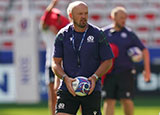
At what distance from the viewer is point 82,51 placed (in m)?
5.88

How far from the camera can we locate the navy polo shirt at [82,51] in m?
5.90

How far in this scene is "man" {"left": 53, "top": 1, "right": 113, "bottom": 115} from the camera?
19.3 ft

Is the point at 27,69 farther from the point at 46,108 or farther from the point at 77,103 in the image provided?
the point at 77,103

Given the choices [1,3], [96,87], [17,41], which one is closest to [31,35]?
[17,41]

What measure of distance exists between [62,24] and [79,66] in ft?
7.50

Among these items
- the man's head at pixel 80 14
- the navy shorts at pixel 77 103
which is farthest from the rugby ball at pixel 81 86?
the man's head at pixel 80 14

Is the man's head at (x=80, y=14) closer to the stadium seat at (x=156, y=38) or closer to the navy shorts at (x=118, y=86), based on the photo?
the navy shorts at (x=118, y=86)

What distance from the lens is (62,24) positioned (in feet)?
26.6

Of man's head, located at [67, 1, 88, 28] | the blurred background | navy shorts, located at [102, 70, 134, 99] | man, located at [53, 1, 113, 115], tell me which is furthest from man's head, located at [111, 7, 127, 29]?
the blurred background

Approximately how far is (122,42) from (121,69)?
0.44 metres

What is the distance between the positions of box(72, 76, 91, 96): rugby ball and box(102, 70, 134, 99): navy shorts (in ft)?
9.73

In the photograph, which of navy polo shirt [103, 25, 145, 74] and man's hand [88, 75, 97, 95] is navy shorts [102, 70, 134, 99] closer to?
navy polo shirt [103, 25, 145, 74]

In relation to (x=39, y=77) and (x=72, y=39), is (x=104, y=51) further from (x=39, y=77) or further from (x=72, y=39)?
(x=39, y=77)

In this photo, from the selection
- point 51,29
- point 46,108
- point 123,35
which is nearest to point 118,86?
point 123,35
